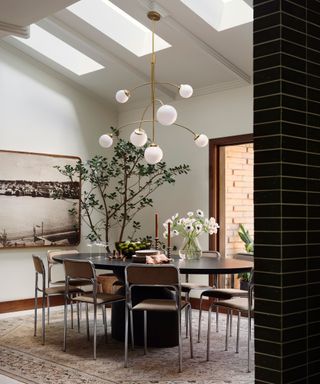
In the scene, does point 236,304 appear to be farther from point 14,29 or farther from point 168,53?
point 168,53

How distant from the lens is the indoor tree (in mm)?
6375

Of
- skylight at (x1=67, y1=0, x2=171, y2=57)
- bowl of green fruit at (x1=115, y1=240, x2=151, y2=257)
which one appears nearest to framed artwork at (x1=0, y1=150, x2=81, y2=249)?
skylight at (x1=67, y1=0, x2=171, y2=57)

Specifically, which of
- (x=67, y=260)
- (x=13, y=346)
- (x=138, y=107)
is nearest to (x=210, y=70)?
(x=138, y=107)

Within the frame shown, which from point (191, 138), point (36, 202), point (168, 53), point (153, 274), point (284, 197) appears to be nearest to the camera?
point (284, 197)

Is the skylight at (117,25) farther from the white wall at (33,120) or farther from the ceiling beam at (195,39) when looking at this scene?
the white wall at (33,120)

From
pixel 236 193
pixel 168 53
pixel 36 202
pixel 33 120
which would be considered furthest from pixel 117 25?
pixel 236 193

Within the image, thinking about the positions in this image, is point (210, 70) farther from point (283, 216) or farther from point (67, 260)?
point (283, 216)

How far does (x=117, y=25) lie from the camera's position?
5855 millimetres

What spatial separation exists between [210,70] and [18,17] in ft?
8.54

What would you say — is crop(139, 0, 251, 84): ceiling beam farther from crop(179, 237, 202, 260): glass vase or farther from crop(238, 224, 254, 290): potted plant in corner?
crop(179, 237, 202, 260): glass vase

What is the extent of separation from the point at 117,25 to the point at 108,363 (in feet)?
11.7

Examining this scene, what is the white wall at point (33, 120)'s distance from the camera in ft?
20.6

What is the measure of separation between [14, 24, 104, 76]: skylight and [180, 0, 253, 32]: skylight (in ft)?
6.11

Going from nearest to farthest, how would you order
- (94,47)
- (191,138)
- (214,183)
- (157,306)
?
(157,306), (94,47), (214,183), (191,138)
